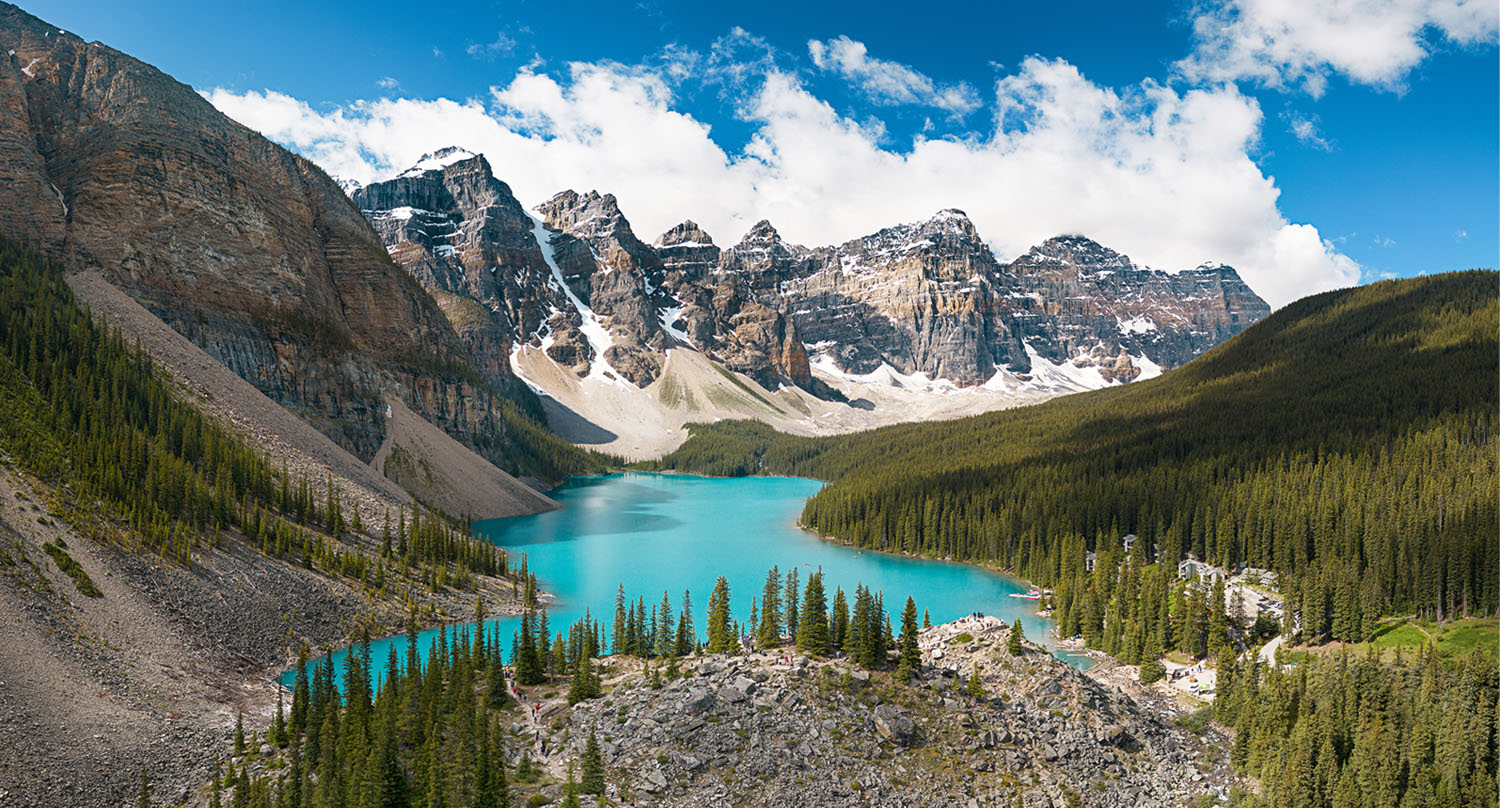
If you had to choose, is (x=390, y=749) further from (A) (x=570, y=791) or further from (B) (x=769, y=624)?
(B) (x=769, y=624)

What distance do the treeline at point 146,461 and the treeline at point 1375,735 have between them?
48.8 metres

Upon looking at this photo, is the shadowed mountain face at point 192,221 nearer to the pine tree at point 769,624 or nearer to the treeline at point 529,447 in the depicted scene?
the treeline at point 529,447

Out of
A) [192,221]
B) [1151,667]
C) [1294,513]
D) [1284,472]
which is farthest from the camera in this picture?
[192,221]

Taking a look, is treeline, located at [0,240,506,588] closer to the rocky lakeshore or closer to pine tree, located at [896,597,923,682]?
the rocky lakeshore

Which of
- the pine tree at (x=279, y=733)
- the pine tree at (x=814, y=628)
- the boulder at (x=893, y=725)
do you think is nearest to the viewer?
the boulder at (x=893, y=725)

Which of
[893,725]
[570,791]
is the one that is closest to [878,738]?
[893,725]

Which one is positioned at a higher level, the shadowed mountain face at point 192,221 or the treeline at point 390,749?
the shadowed mountain face at point 192,221

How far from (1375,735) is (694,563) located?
5777 cm

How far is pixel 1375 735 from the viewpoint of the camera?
95.0 feet

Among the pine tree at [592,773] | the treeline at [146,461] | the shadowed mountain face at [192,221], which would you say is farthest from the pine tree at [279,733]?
the shadowed mountain face at [192,221]

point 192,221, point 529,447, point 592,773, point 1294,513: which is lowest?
point 592,773

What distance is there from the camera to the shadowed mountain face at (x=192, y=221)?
78.9 metres

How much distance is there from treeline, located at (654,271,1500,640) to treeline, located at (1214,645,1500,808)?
1431 cm

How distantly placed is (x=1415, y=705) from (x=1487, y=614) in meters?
20.0
